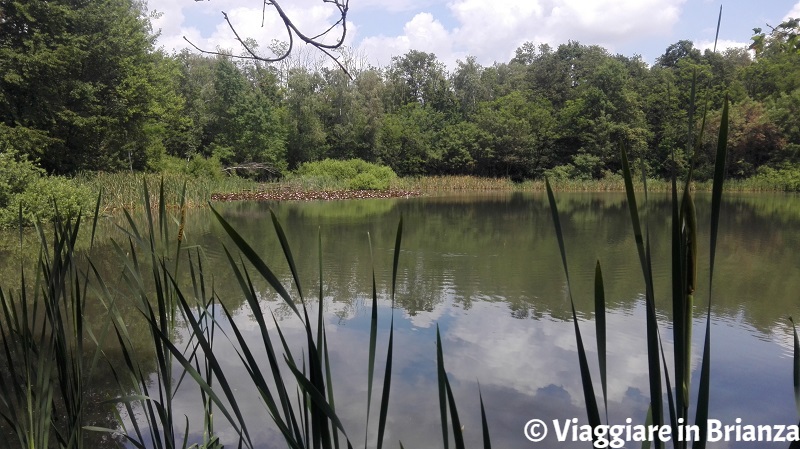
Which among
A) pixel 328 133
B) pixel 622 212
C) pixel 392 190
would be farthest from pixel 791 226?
pixel 328 133

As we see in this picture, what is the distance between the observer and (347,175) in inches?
1050

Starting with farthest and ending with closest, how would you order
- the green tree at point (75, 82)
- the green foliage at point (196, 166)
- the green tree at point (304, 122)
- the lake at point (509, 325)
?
the green tree at point (304, 122), the green foliage at point (196, 166), the green tree at point (75, 82), the lake at point (509, 325)

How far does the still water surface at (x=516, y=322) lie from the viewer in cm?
321

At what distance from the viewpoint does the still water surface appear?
3213 millimetres

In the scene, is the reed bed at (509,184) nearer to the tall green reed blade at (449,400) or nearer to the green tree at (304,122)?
the green tree at (304,122)

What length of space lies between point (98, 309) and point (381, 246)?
466 centimetres

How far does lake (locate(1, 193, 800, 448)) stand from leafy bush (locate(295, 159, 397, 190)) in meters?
14.5

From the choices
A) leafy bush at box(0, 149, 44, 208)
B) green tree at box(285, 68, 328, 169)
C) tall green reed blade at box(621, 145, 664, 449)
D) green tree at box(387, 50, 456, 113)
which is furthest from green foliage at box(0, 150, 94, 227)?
green tree at box(387, 50, 456, 113)

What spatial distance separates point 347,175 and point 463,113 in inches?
549

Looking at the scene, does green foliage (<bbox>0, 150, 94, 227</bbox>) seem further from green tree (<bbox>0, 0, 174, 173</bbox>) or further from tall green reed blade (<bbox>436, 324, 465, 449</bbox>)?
tall green reed blade (<bbox>436, 324, 465, 449</bbox>)

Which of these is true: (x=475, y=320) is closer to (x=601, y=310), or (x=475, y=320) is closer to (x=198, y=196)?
(x=601, y=310)

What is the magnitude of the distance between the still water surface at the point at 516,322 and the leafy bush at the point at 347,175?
14.3 m

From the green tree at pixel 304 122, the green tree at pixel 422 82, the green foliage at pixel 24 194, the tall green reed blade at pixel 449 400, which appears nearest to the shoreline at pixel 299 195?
the green tree at pixel 304 122

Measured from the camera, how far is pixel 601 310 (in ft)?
2.12
